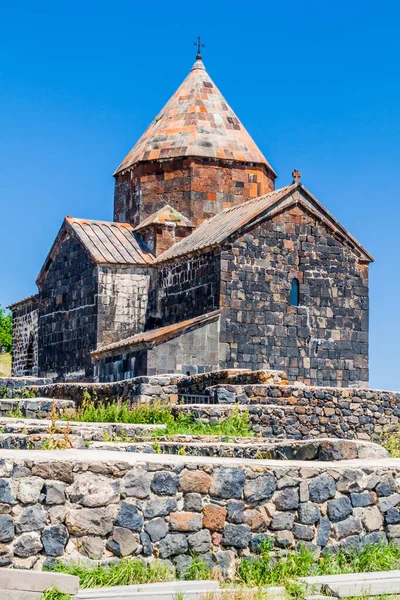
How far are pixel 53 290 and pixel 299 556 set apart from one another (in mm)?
17316

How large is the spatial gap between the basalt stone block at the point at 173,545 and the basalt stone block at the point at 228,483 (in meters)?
0.34

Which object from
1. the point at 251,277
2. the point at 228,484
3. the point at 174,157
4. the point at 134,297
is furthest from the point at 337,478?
the point at 174,157

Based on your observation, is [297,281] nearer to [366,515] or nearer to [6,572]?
[366,515]

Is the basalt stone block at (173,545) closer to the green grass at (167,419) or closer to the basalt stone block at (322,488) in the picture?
the basalt stone block at (322,488)

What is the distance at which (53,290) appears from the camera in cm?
2305

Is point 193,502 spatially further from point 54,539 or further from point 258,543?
point 54,539

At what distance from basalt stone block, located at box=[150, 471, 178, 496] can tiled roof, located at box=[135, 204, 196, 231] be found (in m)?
16.5

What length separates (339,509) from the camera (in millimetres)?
6441

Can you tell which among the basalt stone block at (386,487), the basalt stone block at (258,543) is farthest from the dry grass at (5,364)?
the basalt stone block at (258,543)

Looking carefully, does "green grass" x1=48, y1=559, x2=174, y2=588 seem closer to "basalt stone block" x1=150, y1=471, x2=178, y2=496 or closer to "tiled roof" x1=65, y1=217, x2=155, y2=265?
"basalt stone block" x1=150, y1=471, x2=178, y2=496

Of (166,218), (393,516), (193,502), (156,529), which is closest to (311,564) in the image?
(393,516)

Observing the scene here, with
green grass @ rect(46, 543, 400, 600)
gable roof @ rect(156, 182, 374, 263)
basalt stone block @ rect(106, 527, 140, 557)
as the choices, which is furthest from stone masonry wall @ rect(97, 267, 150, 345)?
basalt stone block @ rect(106, 527, 140, 557)

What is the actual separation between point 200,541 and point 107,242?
1642cm

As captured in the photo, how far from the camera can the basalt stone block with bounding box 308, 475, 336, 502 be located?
20.9 feet
